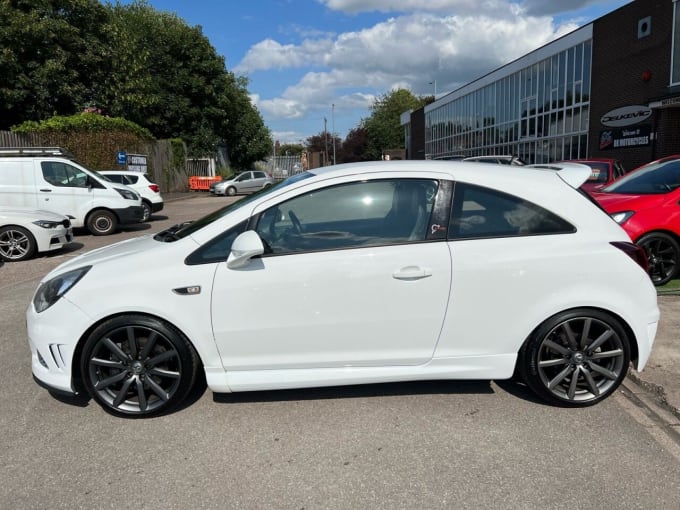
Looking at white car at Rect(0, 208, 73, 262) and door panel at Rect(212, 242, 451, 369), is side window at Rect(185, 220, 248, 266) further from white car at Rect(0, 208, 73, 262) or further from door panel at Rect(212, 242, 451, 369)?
white car at Rect(0, 208, 73, 262)

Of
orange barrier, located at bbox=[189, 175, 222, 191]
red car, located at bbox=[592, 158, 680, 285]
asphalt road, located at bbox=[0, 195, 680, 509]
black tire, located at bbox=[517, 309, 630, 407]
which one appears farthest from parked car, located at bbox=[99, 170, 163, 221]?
orange barrier, located at bbox=[189, 175, 222, 191]

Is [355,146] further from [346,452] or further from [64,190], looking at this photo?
[346,452]

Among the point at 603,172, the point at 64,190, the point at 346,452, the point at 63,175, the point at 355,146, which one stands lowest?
the point at 346,452

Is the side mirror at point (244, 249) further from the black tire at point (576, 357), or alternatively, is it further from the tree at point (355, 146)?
the tree at point (355, 146)

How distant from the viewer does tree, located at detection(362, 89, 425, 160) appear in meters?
80.9

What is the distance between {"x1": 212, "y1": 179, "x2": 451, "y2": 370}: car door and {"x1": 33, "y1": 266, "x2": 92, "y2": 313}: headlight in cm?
95

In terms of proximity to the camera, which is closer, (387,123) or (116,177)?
(116,177)

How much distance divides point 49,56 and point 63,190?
1391 centimetres

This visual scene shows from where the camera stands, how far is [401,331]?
3238mm

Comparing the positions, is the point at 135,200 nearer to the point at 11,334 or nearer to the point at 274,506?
the point at 11,334

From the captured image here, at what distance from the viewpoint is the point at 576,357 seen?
Result: 3.38m

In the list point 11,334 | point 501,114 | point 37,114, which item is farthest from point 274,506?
point 501,114

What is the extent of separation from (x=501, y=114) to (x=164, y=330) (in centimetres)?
3083

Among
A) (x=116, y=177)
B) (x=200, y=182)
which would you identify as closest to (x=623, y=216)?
(x=116, y=177)
